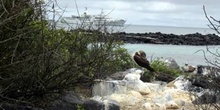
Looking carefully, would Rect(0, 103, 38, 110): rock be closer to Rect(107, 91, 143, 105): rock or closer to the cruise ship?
the cruise ship

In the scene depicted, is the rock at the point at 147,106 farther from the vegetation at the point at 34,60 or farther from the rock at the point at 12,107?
the rock at the point at 12,107

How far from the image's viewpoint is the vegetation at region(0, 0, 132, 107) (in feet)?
17.0

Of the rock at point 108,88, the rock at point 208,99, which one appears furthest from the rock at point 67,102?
the rock at point 108,88

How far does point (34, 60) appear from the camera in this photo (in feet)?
18.2

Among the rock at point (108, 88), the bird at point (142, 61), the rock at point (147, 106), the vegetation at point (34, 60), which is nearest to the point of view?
the vegetation at point (34, 60)

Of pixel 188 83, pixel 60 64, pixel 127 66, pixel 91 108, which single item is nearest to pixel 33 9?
pixel 60 64

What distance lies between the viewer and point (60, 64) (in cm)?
582

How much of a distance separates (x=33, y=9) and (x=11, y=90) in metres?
0.89

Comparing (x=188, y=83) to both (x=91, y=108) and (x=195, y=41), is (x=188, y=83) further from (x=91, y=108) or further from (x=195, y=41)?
(x=195, y=41)

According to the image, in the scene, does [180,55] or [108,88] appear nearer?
[108,88]

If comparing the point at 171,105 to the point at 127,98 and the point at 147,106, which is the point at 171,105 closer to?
the point at 147,106

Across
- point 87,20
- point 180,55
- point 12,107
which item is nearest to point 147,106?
point 87,20

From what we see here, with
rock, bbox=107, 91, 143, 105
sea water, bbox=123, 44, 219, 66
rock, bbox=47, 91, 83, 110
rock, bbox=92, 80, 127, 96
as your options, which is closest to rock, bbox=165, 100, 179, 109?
rock, bbox=107, 91, 143, 105

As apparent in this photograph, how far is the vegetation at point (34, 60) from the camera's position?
519 centimetres
